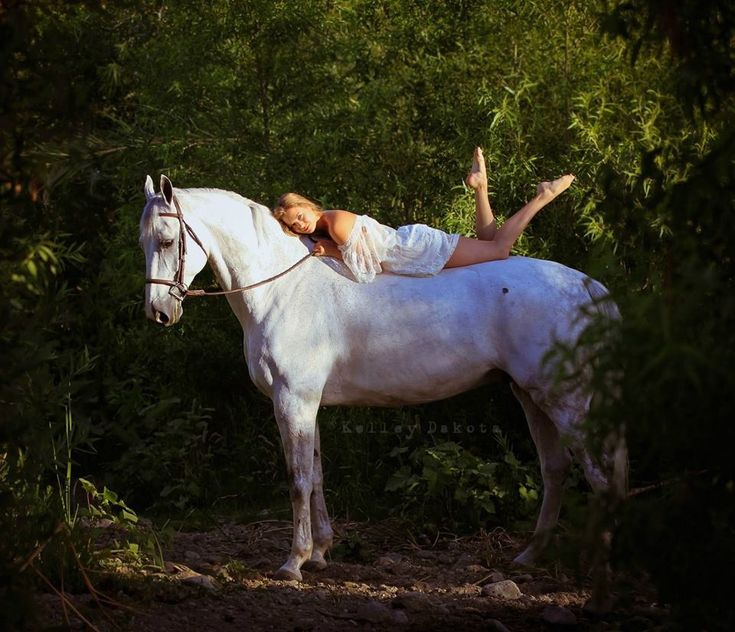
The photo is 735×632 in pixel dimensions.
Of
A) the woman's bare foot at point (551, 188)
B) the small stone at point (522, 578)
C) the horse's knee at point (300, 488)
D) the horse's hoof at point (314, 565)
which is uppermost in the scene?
the woman's bare foot at point (551, 188)

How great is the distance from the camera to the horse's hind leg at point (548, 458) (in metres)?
5.85

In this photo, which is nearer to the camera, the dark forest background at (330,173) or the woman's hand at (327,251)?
the woman's hand at (327,251)

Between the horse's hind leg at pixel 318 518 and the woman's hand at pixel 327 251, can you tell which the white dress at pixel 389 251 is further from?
the horse's hind leg at pixel 318 518

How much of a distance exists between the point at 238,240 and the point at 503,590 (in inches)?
80.9

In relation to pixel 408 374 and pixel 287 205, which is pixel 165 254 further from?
pixel 408 374

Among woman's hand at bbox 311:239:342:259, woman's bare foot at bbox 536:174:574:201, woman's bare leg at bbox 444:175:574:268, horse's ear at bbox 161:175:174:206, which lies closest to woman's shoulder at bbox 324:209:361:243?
woman's hand at bbox 311:239:342:259

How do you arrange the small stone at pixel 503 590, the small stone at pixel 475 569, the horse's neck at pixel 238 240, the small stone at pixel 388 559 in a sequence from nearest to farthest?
the small stone at pixel 503 590, the horse's neck at pixel 238 240, the small stone at pixel 475 569, the small stone at pixel 388 559

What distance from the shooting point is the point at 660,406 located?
2764mm

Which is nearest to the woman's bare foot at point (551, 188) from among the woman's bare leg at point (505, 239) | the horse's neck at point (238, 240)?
the woman's bare leg at point (505, 239)

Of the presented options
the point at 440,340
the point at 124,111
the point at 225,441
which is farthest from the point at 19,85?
the point at 124,111

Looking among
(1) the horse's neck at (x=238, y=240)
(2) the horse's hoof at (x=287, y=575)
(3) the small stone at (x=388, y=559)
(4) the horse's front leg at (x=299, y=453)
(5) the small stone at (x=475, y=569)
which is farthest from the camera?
(3) the small stone at (x=388, y=559)

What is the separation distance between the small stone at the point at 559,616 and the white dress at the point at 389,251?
1754 mm

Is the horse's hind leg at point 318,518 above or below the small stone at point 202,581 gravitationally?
above

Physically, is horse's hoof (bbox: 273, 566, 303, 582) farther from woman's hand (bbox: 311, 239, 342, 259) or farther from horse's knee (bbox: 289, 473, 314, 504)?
woman's hand (bbox: 311, 239, 342, 259)
